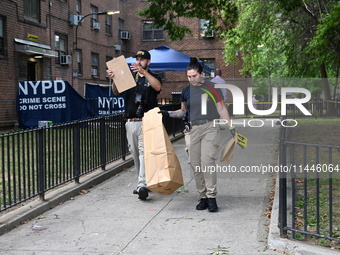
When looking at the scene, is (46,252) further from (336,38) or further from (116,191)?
(336,38)

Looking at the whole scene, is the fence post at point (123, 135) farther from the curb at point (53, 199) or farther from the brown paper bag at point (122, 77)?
the brown paper bag at point (122, 77)

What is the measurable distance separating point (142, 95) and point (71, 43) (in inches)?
744

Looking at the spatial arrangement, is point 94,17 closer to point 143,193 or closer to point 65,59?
point 65,59

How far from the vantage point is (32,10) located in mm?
20906

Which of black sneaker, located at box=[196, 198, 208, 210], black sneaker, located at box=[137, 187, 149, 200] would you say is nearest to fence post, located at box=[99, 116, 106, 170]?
black sneaker, located at box=[137, 187, 149, 200]

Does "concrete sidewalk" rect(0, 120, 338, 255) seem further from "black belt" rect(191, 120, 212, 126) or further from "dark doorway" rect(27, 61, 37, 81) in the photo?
"dark doorway" rect(27, 61, 37, 81)

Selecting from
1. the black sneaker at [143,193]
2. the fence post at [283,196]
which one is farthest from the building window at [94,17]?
the fence post at [283,196]

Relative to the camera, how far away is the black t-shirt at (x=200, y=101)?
655cm

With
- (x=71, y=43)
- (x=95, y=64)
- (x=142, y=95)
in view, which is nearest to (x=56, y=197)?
(x=142, y=95)

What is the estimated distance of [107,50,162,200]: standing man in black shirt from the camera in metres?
7.12

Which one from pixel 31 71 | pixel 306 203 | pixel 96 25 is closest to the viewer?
pixel 306 203

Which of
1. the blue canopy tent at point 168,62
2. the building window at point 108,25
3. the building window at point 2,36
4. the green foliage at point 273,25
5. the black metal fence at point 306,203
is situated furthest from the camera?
the building window at point 108,25

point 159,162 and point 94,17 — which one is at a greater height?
point 94,17

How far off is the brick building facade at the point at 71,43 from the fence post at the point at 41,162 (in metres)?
11.9
